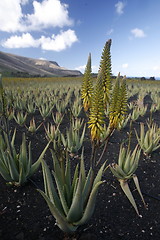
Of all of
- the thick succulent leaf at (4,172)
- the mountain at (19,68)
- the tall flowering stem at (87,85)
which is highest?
the mountain at (19,68)

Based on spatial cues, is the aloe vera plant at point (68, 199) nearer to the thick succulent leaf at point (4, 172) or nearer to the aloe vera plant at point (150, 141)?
the thick succulent leaf at point (4, 172)

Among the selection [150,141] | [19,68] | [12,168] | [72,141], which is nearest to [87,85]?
[12,168]

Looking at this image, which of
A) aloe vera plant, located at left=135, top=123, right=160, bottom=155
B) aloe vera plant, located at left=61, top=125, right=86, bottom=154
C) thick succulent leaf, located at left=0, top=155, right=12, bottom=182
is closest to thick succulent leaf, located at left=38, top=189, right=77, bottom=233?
thick succulent leaf, located at left=0, top=155, right=12, bottom=182

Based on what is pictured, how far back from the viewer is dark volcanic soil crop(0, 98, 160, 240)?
1.73 m

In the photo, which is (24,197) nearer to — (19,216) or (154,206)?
(19,216)

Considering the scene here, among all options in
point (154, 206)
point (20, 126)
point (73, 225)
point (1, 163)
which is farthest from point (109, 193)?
point (20, 126)

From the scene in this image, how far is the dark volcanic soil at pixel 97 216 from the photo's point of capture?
1729 millimetres

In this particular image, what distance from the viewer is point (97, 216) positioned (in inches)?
77.2

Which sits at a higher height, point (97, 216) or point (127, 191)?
point (127, 191)

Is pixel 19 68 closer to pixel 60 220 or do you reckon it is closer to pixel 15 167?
pixel 15 167

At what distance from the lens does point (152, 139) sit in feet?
11.5

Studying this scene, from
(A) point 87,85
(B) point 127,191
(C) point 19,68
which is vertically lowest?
(B) point 127,191

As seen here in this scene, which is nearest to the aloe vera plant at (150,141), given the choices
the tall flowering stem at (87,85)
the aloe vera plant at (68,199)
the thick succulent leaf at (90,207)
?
the tall flowering stem at (87,85)

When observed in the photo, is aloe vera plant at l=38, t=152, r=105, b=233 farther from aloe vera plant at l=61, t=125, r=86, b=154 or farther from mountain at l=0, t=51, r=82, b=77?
mountain at l=0, t=51, r=82, b=77
